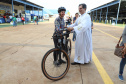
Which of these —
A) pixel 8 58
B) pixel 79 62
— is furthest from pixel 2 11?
pixel 79 62

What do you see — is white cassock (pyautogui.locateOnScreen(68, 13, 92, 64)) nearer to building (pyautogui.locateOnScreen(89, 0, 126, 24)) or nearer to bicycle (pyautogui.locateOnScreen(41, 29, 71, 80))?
bicycle (pyautogui.locateOnScreen(41, 29, 71, 80))

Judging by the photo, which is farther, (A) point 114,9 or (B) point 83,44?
(A) point 114,9

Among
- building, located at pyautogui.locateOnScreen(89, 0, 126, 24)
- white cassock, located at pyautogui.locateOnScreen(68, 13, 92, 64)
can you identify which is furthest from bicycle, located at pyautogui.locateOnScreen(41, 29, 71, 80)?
building, located at pyautogui.locateOnScreen(89, 0, 126, 24)

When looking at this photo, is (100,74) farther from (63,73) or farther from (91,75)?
(63,73)

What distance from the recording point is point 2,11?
2238 centimetres

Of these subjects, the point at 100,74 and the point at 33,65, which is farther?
the point at 33,65

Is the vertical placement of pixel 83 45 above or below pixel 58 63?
above

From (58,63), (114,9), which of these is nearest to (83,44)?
(58,63)

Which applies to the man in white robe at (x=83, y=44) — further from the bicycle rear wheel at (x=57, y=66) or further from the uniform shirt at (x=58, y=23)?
the bicycle rear wheel at (x=57, y=66)

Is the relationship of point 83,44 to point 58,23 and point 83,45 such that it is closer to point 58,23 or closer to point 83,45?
point 83,45

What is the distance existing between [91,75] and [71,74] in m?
0.51

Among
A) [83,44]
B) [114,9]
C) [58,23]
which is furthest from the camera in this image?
[114,9]

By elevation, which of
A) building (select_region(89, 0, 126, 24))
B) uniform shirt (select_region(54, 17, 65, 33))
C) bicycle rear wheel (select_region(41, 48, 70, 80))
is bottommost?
bicycle rear wheel (select_region(41, 48, 70, 80))

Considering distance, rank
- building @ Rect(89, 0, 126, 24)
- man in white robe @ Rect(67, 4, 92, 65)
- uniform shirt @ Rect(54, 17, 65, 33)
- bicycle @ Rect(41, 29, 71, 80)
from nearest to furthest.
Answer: bicycle @ Rect(41, 29, 71, 80) → uniform shirt @ Rect(54, 17, 65, 33) → man in white robe @ Rect(67, 4, 92, 65) → building @ Rect(89, 0, 126, 24)
